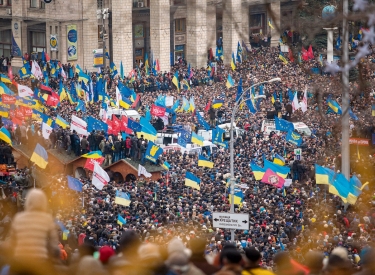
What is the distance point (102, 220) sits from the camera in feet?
96.6

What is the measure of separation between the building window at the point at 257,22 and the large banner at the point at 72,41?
65.1 ft

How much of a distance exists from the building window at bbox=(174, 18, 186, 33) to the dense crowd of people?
2334cm

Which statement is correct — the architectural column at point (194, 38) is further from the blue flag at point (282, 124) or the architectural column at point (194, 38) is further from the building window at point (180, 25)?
the blue flag at point (282, 124)

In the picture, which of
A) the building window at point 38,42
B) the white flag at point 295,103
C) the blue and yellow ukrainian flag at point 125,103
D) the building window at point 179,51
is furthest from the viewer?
the building window at point 179,51

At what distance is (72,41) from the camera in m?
66.7

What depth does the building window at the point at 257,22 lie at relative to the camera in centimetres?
8238

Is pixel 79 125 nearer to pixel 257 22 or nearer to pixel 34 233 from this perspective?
pixel 34 233

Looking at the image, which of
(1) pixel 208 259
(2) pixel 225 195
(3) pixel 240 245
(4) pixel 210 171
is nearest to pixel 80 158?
(4) pixel 210 171

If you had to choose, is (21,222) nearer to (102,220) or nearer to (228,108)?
(102,220)

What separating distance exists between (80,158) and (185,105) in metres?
9.82

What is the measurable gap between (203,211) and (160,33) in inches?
1509

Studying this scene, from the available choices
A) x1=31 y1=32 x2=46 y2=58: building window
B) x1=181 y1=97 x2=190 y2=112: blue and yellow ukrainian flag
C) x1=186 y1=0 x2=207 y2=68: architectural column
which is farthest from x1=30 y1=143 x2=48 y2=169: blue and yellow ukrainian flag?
x1=31 y1=32 x2=46 y2=58: building window

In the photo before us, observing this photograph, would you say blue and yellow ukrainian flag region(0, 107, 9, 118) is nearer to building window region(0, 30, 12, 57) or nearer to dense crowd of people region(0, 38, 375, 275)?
dense crowd of people region(0, 38, 375, 275)

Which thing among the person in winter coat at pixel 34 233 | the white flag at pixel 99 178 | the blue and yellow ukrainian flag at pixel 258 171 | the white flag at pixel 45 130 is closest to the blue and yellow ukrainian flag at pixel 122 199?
the white flag at pixel 99 178
